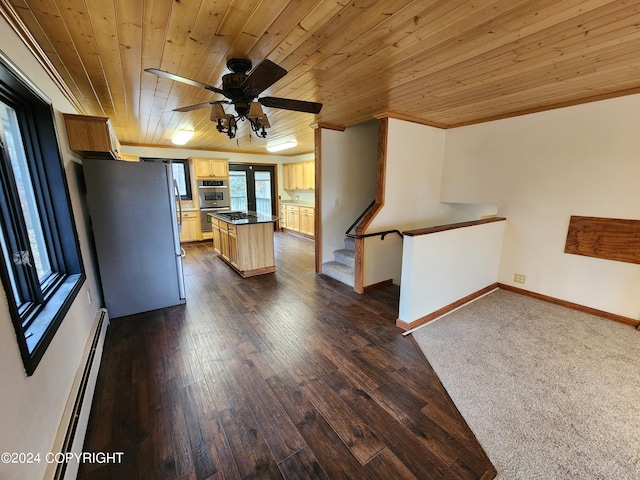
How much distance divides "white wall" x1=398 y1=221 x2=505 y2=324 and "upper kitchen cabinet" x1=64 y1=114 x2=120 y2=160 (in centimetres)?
317

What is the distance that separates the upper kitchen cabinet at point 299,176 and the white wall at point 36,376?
543cm

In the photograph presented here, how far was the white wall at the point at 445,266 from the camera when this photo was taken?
274 centimetres

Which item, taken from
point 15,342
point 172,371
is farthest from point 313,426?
point 15,342

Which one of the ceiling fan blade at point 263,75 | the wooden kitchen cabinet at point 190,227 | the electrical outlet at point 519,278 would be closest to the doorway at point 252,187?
the wooden kitchen cabinet at point 190,227

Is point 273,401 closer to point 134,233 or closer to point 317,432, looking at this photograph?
point 317,432

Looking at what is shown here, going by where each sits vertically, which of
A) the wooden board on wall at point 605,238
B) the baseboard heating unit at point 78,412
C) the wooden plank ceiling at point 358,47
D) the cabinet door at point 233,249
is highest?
the wooden plank ceiling at point 358,47

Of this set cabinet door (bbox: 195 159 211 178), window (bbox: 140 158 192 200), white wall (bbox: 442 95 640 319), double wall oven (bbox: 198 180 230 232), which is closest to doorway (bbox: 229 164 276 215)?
double wall oven (bbox: 198 180 230 232)

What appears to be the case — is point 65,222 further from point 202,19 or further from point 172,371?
point 202,19

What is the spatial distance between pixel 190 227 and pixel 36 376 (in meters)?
6.05

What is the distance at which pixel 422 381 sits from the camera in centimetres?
209

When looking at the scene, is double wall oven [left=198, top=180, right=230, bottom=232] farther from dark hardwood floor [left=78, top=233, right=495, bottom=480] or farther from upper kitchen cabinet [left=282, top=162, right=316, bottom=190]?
dark hardwood floor [left=78, top=233, right=495, bottom=480]

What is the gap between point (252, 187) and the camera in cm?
823

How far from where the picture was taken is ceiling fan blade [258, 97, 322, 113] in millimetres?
2171

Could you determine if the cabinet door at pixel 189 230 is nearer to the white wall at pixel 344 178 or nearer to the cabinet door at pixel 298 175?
the cabinet door at pixel 298 175
